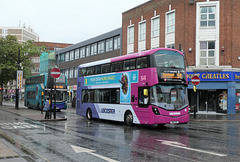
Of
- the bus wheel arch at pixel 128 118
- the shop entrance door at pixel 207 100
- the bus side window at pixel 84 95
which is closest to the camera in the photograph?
the bus wheel arch at pixel 128 118

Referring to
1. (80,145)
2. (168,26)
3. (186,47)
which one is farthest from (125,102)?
(168,26)

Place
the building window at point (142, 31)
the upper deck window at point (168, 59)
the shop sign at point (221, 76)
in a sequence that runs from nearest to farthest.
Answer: the upper deck window at point (168, 59), the shop sign at point (221, 76), the building window at point (142, 31)

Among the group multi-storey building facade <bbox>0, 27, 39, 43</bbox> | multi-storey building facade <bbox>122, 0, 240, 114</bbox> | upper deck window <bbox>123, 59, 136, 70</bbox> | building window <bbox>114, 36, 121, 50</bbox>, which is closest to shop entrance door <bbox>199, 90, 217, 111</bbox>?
multi-storey building facade <bbox>122, 0, 240, 114</bbox>

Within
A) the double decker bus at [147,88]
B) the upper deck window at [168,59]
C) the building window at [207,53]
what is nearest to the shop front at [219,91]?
the building window at [207,53]

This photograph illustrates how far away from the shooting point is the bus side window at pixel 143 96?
14847 millimetres

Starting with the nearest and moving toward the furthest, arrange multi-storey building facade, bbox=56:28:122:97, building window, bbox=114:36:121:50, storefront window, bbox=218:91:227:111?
1. storefront window, bbox=218:91:227:111
2. building window, bbox=114:36:121:50
3. multi-storey building facade, bbox=56:28:122:97

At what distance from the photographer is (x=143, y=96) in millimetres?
15227

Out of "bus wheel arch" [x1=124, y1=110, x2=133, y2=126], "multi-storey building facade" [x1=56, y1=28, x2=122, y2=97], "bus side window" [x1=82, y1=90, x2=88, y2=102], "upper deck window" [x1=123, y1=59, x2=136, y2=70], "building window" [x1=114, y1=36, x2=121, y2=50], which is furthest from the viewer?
"multi-storey building facade" [x1=56, y1=28, x2=122, y2=97]

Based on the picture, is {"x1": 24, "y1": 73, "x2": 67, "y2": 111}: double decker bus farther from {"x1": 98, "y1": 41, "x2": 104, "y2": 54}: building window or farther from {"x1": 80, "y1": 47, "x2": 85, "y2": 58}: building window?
{"x1": 80, "y1": 47, "x2": 85, "y2": 58}: building window

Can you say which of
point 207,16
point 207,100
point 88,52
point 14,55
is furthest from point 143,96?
point 88,52

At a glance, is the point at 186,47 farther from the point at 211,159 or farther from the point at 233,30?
the point at 211,159

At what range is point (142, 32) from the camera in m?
35.3

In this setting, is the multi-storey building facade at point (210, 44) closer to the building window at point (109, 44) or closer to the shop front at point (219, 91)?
the shop front at point (219, 91)

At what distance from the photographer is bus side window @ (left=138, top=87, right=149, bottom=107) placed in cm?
1485
